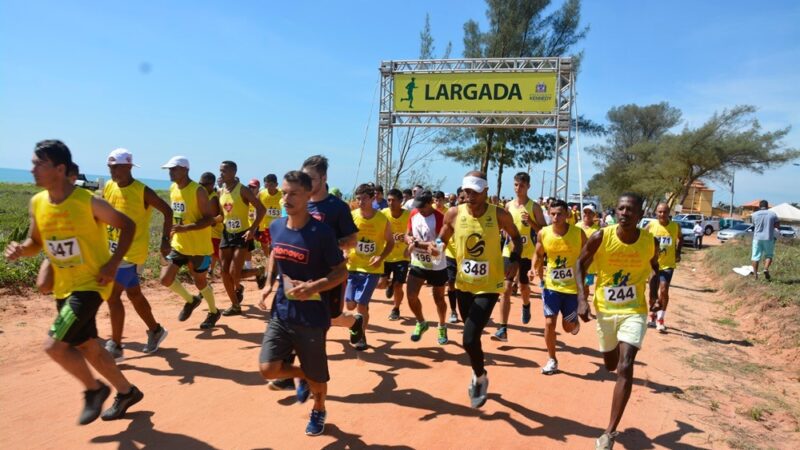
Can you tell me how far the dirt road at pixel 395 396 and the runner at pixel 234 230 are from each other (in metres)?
0.55

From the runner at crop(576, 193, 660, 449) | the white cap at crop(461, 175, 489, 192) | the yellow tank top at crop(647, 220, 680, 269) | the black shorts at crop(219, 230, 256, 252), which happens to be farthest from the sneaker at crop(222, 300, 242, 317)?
the yellow tank top at crop(647, 220, 680, 269)

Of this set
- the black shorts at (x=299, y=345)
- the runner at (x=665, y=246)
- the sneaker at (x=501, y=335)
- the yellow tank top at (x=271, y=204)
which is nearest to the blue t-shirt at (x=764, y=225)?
the runner at (x=665, y=246)

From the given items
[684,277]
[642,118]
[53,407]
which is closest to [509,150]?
[684,277]

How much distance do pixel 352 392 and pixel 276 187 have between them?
21.7 feet

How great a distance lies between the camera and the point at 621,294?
165 inches

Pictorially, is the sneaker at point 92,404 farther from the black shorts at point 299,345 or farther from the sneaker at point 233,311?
the sneaker at point 233,311

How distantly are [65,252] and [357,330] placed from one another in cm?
311

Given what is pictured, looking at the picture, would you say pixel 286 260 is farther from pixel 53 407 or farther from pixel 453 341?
pixel 453 341

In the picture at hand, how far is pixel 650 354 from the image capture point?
686 cm

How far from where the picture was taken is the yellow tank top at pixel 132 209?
517 centimetres

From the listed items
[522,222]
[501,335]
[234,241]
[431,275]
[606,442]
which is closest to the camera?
[606,442]

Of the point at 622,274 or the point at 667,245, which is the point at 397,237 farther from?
the point at 667,245

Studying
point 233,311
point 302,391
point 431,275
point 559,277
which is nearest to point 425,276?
point 431,275

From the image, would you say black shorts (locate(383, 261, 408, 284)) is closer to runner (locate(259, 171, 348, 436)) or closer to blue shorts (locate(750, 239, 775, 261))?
runner (locate(259, 171, 348, 436))
